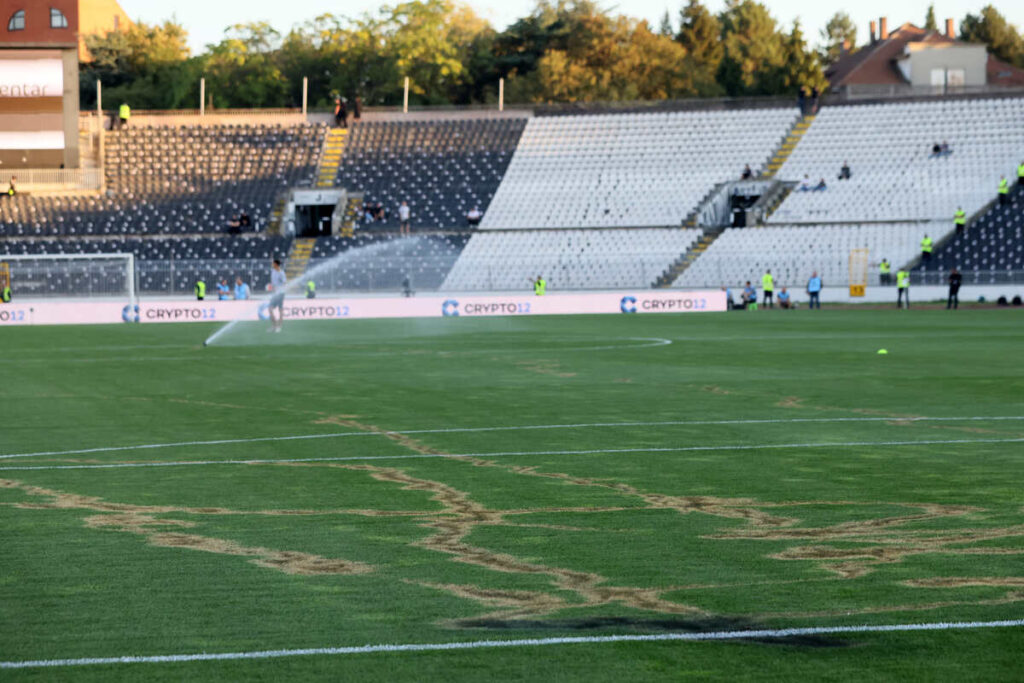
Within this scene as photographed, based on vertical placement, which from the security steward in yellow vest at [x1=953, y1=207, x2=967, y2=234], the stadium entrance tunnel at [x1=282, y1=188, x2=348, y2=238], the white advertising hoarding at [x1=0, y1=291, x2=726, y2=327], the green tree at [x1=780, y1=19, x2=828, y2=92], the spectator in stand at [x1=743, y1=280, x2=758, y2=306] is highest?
the green tree at [x1=780, y1=19, x2=828, y2=92]

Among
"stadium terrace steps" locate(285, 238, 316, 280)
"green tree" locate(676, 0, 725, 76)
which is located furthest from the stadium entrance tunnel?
"green tree" locate(676, 0, 725, 76)

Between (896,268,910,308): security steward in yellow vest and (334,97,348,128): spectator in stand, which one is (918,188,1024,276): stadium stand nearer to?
(896,268,910,308): security steward in yellow vest

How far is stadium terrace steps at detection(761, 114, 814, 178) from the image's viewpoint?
6391 cm

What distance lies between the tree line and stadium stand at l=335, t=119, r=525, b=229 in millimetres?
19353

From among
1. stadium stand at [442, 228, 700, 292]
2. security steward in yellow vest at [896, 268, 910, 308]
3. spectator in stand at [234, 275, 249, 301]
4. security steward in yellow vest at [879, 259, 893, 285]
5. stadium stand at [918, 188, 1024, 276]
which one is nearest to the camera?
security steward in yellow vest at [896, 268, 910, 308]

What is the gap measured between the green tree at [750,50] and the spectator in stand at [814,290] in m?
37.7

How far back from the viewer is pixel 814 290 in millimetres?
51312

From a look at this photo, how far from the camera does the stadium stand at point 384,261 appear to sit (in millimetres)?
52469

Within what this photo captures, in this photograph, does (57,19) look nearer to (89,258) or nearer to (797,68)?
(89,258)

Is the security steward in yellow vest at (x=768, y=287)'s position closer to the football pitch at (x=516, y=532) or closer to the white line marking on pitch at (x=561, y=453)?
the football pitch at (x=516, y=532)

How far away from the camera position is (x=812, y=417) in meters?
15.2

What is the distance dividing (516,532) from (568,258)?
163ft

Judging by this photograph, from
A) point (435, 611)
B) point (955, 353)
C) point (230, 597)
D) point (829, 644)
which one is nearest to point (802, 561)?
point (829, 644)

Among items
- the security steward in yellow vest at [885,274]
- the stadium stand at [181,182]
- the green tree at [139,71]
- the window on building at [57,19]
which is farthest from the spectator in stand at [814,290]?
the window on building at [57,19]
